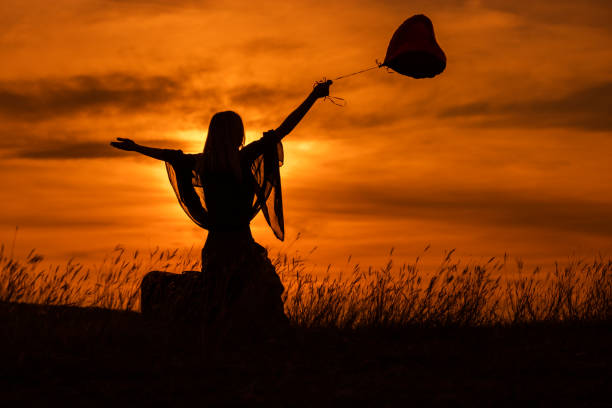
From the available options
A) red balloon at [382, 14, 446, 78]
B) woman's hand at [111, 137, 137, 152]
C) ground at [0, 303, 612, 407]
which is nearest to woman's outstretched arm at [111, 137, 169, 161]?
woman's hand at [111, 137, 137, 152]

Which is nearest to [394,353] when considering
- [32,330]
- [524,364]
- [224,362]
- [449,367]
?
[449,367]

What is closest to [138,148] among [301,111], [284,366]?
[301,111]

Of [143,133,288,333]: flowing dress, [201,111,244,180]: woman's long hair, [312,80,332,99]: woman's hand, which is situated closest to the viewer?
[201,111,244,180]: woman's long hair

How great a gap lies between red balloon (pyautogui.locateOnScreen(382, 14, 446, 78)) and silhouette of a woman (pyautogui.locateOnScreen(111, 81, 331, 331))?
75cm

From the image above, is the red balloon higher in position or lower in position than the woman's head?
higher

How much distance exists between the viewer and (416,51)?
7125 millimetres

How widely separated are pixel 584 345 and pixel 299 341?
2.56 meters

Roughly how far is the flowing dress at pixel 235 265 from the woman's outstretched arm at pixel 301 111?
0.10 metres

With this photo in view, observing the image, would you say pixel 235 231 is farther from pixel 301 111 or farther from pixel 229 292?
pixel 301 111

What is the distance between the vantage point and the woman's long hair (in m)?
6.67

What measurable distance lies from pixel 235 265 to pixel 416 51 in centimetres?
261

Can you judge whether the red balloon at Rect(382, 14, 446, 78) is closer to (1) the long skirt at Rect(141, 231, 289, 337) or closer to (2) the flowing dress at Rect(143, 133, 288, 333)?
(2) the flowing dress at Rect(143, 133, 288, 333)

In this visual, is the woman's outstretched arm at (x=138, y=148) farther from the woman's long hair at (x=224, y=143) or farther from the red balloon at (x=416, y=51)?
the red balloon at (x=416, y=51)

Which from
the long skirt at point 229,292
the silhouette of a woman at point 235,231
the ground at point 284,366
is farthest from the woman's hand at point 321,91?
the ground at point 284,366
